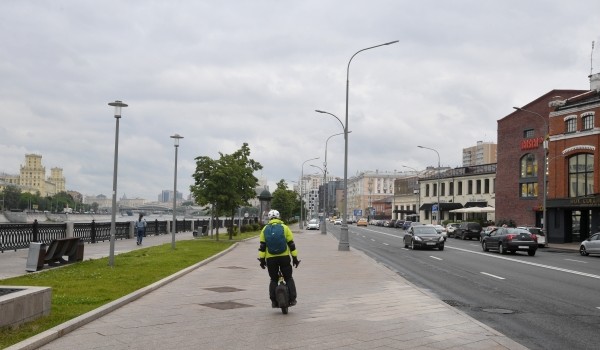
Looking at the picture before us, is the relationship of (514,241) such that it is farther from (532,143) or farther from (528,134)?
(528,134)

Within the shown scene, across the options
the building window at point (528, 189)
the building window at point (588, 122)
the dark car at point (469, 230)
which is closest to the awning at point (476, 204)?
the building window at point (528, 189)

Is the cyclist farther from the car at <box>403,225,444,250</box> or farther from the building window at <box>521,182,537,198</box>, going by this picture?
the building window at <box>521,182,537,198</box>

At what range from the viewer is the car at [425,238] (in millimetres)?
34062

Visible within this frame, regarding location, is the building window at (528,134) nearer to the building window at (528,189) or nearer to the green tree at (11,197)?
the building window at (528,189)

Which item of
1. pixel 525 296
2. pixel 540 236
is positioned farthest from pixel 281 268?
pixel 540 236

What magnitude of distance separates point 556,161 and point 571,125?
321 cm

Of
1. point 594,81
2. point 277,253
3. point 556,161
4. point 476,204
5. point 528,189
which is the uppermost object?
point 594,81

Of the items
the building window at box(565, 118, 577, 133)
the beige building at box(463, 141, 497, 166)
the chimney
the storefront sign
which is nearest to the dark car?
the storefront sign

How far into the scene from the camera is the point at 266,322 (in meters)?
9.25

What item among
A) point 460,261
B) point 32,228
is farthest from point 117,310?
point 460,261

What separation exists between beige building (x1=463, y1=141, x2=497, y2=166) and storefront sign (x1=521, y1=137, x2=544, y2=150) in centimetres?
7128

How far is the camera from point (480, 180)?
80812 millimetres

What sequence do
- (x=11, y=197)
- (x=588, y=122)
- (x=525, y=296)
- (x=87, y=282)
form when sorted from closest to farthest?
(x=87, y=282)
(x=525, y=296)
(x=588, y=122)
(x=11, y=197)

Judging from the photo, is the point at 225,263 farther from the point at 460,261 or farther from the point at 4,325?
the point at 4,325
